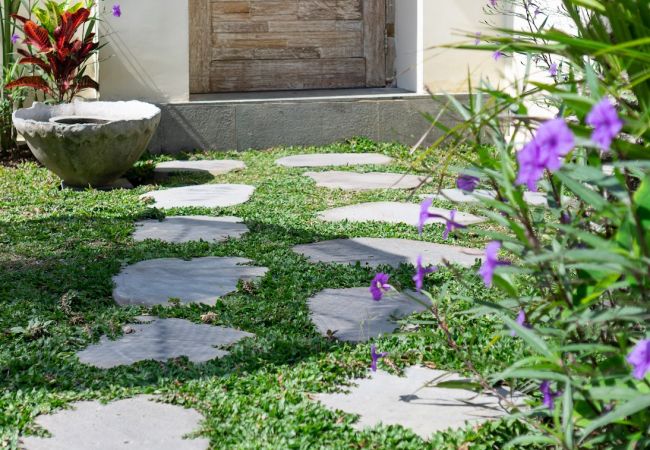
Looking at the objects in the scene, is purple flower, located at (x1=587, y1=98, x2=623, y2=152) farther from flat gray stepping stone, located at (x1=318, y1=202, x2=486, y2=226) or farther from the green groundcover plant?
flat gray stepping stone, located at (x1=318, y1=202, x2=486, y2=226)

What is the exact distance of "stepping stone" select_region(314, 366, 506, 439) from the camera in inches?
86.5

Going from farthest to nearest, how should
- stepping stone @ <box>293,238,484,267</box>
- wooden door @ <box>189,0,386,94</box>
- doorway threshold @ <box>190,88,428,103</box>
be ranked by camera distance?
wooden door @ <box>189,0,386,94</box> → doorway threshold @ <box>190,88,428,103</box> → stepping stone @ <box>293,238,484,267</box>

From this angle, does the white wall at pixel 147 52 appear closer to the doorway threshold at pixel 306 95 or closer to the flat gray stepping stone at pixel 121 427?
the doorway threshold at pixel 306 95

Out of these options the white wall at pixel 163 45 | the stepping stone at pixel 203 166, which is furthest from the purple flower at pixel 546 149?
the white wall at pixel 163 45

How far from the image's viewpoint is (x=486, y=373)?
238cm

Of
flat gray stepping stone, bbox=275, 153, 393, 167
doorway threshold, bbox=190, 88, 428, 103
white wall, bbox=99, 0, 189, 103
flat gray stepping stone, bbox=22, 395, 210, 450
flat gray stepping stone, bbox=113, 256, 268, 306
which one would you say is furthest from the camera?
doorway threshold, bbox=190, 88, 428, 103

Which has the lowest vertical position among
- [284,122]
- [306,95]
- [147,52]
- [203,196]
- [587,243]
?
[203,196]

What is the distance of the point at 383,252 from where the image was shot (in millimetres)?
3918

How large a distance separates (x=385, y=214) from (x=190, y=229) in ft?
3.25

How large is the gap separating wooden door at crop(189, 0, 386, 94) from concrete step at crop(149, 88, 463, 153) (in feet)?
2.04

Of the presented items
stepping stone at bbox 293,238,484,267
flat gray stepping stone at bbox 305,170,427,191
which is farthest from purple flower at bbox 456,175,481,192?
flat gray stepping stone at bbox 305,170,427,191

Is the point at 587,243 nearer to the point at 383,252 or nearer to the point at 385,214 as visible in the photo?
the point at 383,252

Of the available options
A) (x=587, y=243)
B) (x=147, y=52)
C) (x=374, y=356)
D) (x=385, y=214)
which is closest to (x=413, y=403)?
(x=374, y=356)

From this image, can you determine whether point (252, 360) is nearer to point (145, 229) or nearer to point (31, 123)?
point (145, 229)
